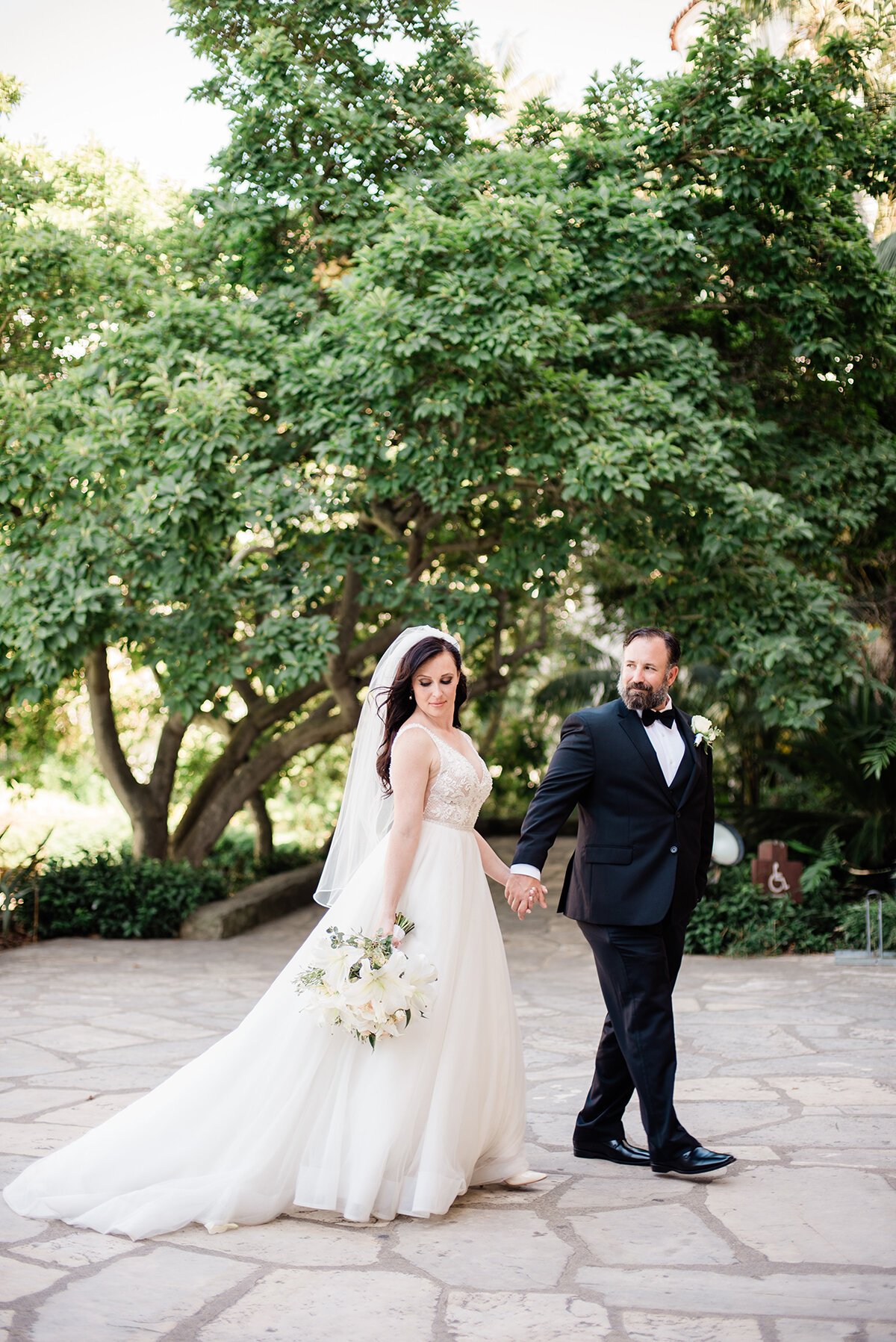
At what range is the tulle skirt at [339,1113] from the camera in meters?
4.09

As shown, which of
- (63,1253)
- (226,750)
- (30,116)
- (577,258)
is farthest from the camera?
(226,750)

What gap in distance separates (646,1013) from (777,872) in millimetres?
6622

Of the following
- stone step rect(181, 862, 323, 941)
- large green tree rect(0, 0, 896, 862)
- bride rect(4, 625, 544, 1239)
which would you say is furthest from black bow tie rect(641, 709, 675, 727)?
stone step rect(181, 862, 323, 941)

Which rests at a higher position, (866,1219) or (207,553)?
(207,553)

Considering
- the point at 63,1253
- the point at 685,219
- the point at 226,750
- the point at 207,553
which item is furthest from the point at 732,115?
the point at 63,1253

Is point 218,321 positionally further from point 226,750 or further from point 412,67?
point 226,750

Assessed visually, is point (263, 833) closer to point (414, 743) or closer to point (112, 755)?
point (112, 755)

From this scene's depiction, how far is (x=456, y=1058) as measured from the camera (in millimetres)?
4258

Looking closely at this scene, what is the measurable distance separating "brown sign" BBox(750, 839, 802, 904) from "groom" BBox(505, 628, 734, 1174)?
20.2 feet

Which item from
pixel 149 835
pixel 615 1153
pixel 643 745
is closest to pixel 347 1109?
pixel 615 1153

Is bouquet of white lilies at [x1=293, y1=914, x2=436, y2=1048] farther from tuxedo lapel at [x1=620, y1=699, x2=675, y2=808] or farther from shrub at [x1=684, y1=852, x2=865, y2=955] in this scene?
shrub at [x1=684, y1=852, x2=865, y2=955]

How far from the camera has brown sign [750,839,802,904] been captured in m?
10.7

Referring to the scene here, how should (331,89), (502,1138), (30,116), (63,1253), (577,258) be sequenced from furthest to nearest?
(30,116) < (331,89) < (577,258) < (502,1138) < (63,1253)

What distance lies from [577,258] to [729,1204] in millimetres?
7060
